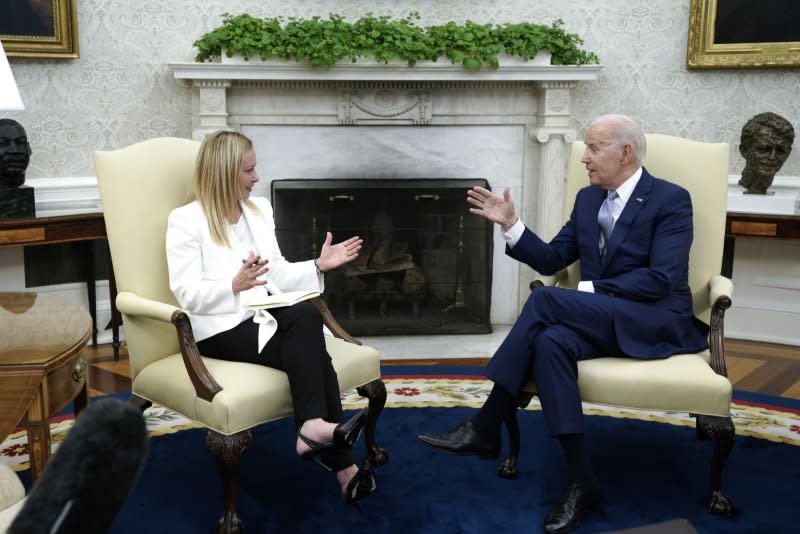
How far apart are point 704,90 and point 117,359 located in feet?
12.5

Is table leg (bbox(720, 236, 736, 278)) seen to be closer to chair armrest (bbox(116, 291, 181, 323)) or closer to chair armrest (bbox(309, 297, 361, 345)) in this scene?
chair armrest (bbox(309, 297, 361, 345))

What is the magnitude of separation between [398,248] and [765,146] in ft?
7.05

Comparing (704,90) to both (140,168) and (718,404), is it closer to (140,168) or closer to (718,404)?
(718,404)

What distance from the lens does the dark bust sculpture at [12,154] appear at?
14.0 feet

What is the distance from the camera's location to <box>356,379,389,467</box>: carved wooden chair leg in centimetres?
309

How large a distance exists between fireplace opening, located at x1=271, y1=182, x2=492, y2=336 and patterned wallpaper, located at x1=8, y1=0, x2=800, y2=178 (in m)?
0.90

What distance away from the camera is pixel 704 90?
533 cm

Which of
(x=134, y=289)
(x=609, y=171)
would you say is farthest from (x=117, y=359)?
(x=609, y=171)

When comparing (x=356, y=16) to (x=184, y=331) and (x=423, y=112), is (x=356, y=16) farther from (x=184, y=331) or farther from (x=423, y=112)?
(x=184, y=331)

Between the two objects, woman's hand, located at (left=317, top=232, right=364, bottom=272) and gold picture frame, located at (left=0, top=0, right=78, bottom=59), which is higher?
gold picture frame, located at (left=0, top=0, right=78, bottom=59)

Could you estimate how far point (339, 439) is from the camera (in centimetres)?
263

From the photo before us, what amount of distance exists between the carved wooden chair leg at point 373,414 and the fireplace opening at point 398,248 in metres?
1.90

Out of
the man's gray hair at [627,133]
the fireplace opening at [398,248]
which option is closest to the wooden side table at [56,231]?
the fireplace opening at [398,248]

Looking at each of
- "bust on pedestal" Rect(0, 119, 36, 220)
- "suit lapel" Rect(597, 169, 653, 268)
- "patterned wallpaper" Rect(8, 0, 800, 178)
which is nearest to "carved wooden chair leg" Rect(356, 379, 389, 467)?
"suit lapel" Rect(597, 169, 653, 268)
